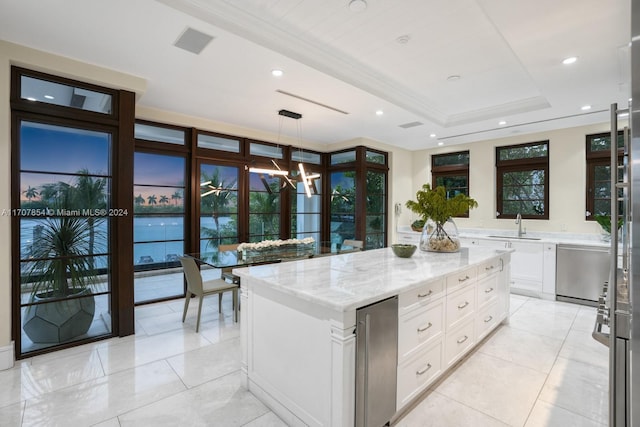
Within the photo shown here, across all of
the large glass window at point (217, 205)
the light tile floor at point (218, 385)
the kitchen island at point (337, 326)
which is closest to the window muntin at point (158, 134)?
the large glass window at point (217, 205)

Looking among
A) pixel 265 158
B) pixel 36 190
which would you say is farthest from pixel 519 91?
pixel 36 190

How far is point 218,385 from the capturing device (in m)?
2.41

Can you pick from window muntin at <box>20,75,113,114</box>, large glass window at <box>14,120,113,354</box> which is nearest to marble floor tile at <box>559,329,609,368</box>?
large glass window at <box>14,120,113,354</box>

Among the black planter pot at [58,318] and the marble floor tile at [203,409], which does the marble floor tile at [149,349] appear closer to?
the black planter pot at [58,318]

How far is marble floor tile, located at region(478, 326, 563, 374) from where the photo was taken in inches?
110

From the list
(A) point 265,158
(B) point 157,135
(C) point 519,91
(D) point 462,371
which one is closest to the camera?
(D) point 462,371

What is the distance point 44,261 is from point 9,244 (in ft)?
1.17

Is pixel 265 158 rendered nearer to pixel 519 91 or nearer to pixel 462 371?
pixel 519 91

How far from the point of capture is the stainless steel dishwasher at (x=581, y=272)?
4.31 meters

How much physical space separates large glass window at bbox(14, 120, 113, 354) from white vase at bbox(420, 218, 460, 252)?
11.1 feet

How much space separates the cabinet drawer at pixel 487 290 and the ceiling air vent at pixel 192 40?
3261 mm

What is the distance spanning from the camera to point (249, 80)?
3.35 metres

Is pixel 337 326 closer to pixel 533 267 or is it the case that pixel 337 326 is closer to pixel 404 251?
pixel 404 251

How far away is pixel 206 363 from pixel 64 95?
2916 mm
